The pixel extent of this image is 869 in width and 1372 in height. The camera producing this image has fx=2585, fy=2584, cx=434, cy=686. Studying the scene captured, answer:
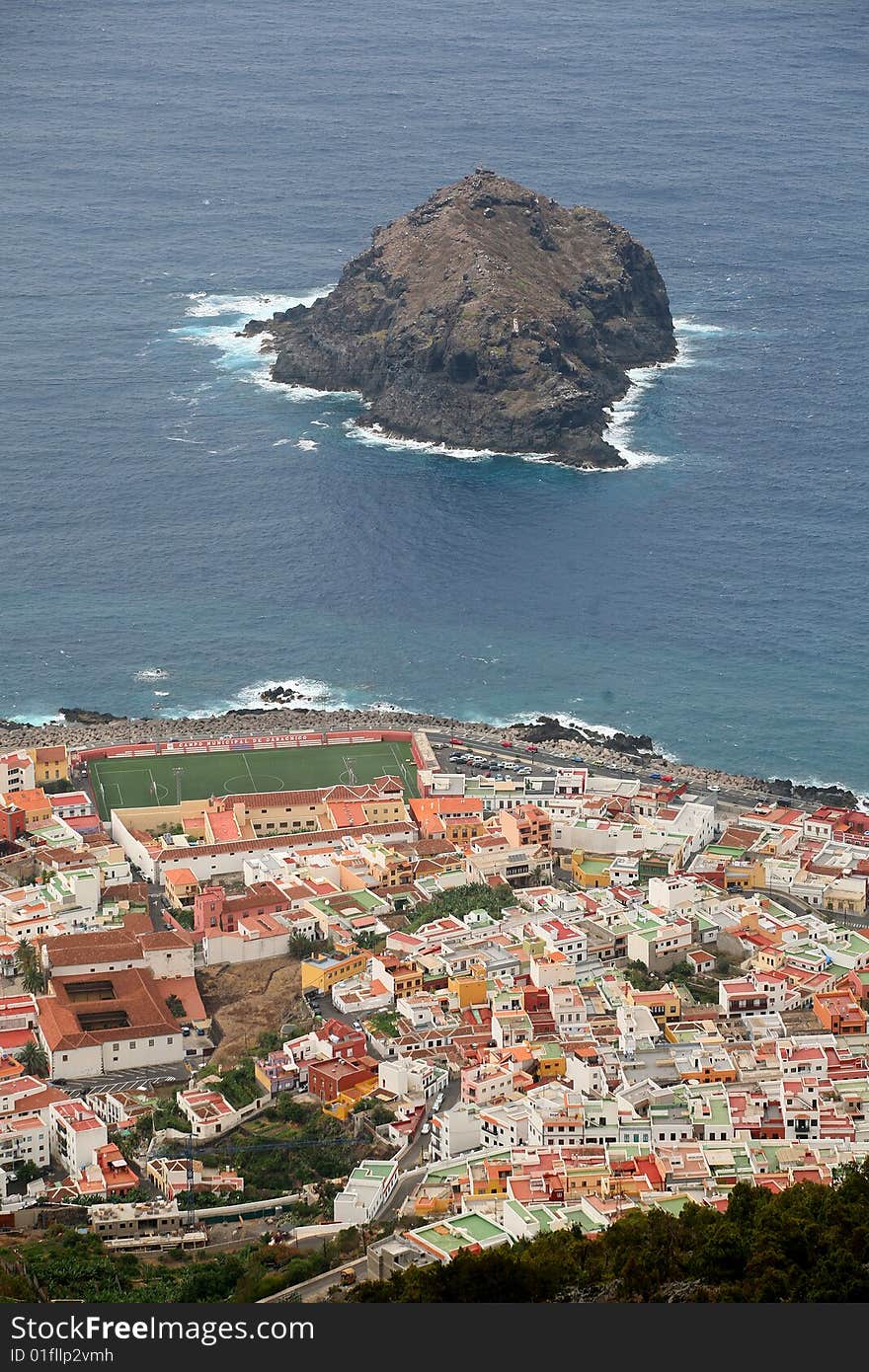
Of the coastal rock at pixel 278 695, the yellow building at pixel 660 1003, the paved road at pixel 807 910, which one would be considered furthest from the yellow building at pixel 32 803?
the paved road at pixel 807 910

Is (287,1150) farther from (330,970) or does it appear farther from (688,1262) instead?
(688,1262)

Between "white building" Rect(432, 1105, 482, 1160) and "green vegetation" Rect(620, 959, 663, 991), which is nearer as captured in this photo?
"white building" Rect(432, 1105, 482, 1160)

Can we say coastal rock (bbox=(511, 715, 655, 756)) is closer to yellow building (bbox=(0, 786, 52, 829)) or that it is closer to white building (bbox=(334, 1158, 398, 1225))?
yellow building (bbox=(0, 786, 52, 829))

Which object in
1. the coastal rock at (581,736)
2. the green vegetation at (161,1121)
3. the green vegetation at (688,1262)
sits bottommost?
the green vegetation at (161,1121)

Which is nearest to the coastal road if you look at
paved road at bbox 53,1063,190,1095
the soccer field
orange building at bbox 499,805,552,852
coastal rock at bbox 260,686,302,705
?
the soccer field

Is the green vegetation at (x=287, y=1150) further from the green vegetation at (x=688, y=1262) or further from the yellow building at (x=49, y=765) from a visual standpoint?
the yellow building at (x=49, y=765)

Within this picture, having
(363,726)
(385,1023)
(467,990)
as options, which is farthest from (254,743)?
(385,1023)
